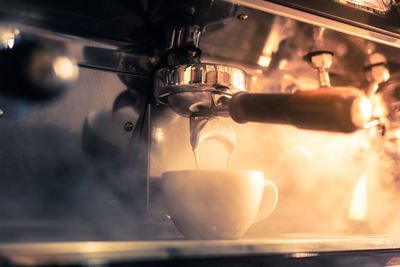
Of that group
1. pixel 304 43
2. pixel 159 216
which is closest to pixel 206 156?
pixel 159 216

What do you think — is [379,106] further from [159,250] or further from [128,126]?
[159,250]

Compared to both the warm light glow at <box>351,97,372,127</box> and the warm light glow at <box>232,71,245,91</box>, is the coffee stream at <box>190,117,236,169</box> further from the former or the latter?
the warm light glow at <box>351,97,372,127</box>

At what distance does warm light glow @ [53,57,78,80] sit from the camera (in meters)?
0.51

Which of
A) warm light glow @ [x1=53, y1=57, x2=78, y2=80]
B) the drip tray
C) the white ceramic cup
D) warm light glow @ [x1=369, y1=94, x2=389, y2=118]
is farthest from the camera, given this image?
warm light glow @ [x1=369, y1=94, x2=389, y2=118]

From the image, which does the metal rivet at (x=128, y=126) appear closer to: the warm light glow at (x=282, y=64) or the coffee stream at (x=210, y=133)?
the coffee stream at (x=210, y=133)

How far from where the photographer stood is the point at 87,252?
0.25 m

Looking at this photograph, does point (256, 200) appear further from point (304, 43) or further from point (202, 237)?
point (304, 43)

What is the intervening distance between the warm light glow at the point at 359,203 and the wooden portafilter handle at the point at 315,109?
0.42 metres

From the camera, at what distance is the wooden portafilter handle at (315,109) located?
31 centimetres

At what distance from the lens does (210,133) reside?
584 millimetres

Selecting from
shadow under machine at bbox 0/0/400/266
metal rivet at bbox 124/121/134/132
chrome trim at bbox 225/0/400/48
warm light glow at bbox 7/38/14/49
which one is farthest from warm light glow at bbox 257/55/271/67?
warm light glow at bbox 7/38/14/49

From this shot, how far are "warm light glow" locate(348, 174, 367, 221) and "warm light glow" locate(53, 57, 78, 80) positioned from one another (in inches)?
20.4

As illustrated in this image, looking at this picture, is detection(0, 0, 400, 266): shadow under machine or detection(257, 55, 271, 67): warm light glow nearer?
detection(0, 0, 400, 266): shadow under machine

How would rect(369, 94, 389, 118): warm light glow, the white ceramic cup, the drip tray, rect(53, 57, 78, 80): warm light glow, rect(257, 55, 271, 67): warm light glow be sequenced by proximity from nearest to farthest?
the drip tray
the white ceramic cup
rect(53, 57, 78, 80): warm light glow
rect(257, 55, 271, 67): warm light glow
rect(369, 94, 389, 118): warm light glow
